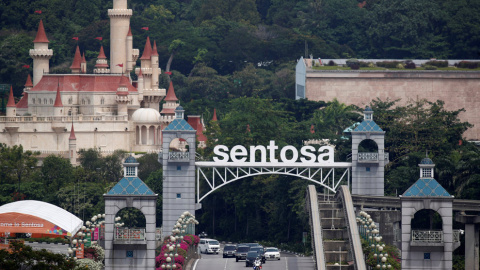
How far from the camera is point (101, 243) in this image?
318ft

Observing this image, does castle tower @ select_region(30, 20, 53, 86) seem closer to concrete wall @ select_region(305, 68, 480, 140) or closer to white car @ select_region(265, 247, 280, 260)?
concrete wall @ select_region(305, 68, 480, 140)

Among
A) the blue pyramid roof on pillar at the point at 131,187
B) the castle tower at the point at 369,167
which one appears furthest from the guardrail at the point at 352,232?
the castle tower at the point at 369,167

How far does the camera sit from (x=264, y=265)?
98.2 metres

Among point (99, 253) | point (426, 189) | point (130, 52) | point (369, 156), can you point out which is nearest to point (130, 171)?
point (99, 253)

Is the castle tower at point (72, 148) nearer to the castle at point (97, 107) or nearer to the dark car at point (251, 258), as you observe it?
the castle at point (97, 107)

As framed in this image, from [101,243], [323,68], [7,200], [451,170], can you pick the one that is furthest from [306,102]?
[101,243]

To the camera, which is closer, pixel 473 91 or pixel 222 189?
pixel 222 189

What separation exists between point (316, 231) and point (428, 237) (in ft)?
26.8

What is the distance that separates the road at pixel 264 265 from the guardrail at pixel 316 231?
5332 millimetres

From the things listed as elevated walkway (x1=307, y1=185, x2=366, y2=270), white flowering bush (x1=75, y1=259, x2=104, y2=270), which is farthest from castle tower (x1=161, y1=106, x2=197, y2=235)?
white flowering bush (x1=75, y1=259, x2=104, y2=270)

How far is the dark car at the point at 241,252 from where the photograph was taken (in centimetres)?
10325

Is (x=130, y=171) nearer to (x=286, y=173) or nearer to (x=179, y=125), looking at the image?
(x=179, y=125)

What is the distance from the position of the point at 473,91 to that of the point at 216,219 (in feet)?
139

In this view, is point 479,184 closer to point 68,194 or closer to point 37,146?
point 68,194
